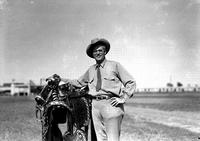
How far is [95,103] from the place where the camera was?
450 centimetres

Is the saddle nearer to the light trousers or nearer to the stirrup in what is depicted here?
the stirrup

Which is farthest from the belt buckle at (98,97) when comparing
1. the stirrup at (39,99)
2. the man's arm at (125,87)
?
the stirrup at (39,99)

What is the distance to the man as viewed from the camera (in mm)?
4348

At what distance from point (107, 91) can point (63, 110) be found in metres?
0.79

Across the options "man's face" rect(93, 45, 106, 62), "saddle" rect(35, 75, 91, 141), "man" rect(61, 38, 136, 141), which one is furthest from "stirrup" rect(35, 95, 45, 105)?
"man's face" rect(93, 45, 106, 62)

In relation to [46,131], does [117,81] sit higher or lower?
higher

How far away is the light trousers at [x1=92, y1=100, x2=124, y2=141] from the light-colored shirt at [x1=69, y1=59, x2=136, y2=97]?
7.6 inches

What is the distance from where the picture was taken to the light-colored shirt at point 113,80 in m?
4.45

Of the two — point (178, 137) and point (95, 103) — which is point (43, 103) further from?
point (178, 137)

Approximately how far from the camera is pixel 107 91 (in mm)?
4449

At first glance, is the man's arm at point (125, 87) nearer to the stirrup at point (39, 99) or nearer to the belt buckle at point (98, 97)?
the belt buckle at point (98, 97)

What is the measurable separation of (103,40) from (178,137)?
5126mm

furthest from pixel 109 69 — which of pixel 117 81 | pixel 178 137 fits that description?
pixel 178 137

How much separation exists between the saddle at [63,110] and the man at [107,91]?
0.34m
